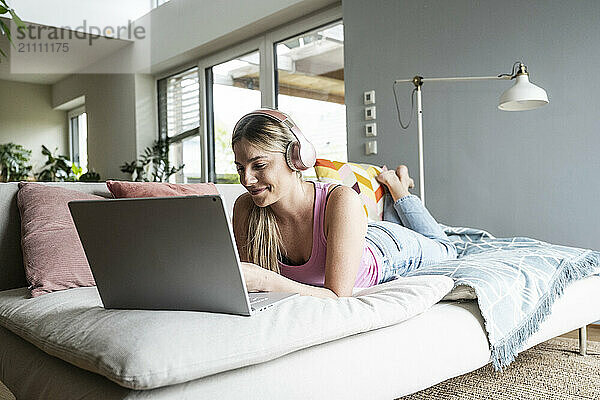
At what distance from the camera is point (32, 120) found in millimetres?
8977

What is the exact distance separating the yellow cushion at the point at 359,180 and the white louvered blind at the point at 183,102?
11.8 ft

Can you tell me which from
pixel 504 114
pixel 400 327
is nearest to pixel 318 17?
pixel 504 114

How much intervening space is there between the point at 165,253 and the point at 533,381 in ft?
4.63

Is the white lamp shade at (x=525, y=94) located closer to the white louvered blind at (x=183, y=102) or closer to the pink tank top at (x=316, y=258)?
the pink tank top at (x=316, y=258)

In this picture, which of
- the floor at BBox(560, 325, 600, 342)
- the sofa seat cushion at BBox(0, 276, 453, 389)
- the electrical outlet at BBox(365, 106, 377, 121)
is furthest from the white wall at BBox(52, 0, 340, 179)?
the sofa seat cushion at BBox(0, 276, 453, 389)

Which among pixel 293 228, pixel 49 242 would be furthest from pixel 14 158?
pixel 293 228

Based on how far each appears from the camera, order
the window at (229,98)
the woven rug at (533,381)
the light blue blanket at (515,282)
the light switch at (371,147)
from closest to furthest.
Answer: the light blue blanket at (515,282)
the woven rug at (533,381)
the light switch at (371,147)
the window at (229,98)

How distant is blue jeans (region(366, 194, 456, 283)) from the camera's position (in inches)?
78.0

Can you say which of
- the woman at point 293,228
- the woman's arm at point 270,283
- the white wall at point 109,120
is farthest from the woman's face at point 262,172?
the white wall at point 109,120

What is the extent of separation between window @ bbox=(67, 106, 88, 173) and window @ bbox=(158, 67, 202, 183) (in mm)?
2437

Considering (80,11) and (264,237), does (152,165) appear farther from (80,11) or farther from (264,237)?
(264,237)

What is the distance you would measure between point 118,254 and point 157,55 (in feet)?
17.5

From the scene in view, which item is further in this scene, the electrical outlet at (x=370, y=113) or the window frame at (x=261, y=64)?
the window frame at (x=261, y=64)

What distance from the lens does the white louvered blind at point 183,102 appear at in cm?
605
